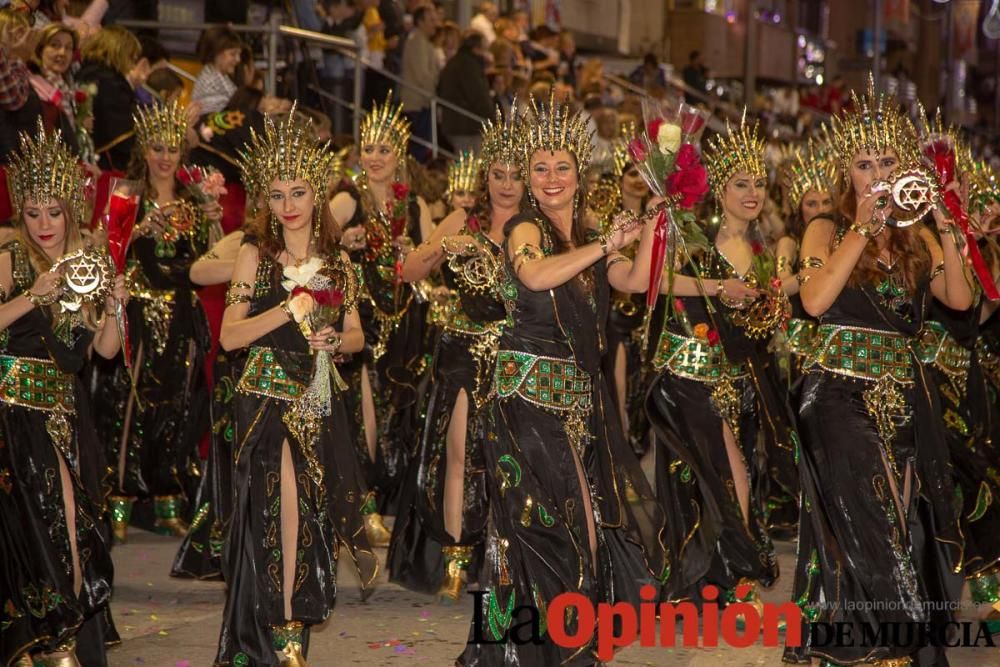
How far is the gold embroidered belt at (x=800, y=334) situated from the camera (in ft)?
24.1

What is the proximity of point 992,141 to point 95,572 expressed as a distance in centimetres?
4209

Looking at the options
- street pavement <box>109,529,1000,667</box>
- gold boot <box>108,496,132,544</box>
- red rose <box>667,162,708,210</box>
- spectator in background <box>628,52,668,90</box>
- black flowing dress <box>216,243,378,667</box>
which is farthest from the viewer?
spectator in background <box>628,52,668,90</box>

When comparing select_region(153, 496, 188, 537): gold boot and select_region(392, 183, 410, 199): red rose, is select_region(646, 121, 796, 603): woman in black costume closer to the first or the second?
select_region(392, 183, 410, 199): red rose

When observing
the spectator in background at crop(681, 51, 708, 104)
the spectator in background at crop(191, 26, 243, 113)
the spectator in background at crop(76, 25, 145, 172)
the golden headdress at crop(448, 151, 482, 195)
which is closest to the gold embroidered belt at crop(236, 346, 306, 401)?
the golden headdress at crop(448, 151, 482, 195)

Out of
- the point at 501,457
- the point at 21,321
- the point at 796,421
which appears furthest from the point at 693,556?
the point at 21,321

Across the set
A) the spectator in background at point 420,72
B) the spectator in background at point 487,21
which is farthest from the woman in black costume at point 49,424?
the spectator in background at point 487,21

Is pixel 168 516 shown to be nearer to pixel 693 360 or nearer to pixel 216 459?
pixel 216 459

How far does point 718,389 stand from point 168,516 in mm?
3731

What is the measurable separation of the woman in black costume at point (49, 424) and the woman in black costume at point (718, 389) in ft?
8.29

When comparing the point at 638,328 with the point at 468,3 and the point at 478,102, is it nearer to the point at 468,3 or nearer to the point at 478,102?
the point at 478,102

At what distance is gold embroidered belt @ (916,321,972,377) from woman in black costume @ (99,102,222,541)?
409 centimetres

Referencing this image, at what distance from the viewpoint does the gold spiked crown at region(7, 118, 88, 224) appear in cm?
654

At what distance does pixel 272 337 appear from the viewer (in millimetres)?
6363

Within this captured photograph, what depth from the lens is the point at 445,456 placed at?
817 cm
